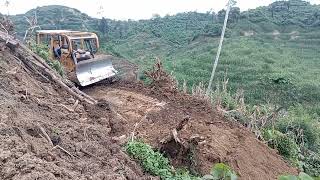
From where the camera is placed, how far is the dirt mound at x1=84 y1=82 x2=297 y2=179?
8.10 m

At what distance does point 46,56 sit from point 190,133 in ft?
16.9

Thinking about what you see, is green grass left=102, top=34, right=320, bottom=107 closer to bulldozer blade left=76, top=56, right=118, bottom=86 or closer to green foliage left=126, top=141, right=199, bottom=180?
bulldozer blade left=76, top=56, right=118, bottom=86

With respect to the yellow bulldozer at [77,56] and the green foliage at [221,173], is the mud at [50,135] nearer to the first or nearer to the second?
the green foliage at [221,173]

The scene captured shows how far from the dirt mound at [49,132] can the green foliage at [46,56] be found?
1.52 meters

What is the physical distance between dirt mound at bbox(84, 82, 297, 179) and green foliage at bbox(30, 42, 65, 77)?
128 cm

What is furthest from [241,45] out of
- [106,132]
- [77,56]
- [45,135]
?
[45,135]

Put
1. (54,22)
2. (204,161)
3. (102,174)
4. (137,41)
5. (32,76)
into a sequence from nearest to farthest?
1. (102,174)
2. (204,161)
3. (32,76)
4. (54,22)
5. (137,41)

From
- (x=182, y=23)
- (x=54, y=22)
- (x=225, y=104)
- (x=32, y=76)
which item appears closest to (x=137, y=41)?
(x=54, y=22)

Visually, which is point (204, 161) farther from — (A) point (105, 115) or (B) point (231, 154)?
(A) point (105, 115)

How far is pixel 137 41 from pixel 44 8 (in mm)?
12477

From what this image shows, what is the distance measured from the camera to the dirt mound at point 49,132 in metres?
4.86

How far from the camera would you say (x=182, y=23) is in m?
62.5

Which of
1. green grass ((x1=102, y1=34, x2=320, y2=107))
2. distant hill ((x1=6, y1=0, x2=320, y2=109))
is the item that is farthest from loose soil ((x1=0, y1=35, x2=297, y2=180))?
distant hill ((x1=6, y1=0, x2=320, y2=109))

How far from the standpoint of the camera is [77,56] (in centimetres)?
1319
